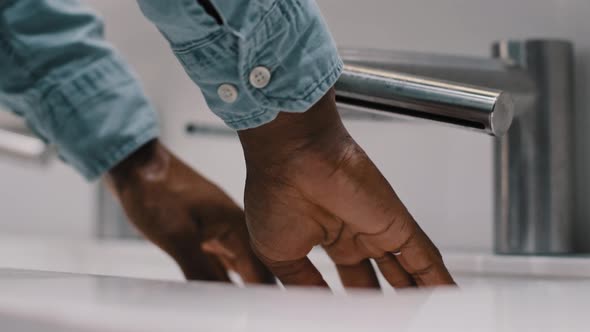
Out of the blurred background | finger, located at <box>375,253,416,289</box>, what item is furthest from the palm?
the blurred background

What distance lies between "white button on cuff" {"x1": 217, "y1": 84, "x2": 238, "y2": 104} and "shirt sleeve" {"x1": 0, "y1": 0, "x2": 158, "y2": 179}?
25 centimetres

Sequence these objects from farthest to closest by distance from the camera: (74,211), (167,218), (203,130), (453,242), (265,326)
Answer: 1. (74,211)
2. (203,130)
3. (453,242)
4. (167,218)
5. (265,326)

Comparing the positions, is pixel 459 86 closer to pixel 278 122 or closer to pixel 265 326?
pixel 278 122

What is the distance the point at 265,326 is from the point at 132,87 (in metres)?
0.47

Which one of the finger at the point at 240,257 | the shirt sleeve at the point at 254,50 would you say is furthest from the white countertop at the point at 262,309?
the finger at the point at 240,257

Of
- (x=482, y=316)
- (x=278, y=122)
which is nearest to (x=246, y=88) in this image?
(x=278, y=122)

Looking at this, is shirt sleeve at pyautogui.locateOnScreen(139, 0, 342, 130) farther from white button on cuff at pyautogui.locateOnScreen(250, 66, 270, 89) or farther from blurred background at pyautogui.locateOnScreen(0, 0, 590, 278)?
blurred background at pyautogui.locateOnScreen(0, 0, 590, 278)

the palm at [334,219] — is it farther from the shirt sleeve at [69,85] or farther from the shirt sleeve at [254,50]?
the shirt sleeve at [69,85]

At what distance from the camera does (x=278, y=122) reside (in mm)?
351

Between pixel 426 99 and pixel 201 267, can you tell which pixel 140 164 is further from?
pixel 426 99

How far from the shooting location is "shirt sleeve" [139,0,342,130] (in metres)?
0.34

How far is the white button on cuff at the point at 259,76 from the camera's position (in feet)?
1.13

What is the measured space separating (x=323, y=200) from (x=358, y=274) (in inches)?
2.8

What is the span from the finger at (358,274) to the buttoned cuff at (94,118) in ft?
0.78
